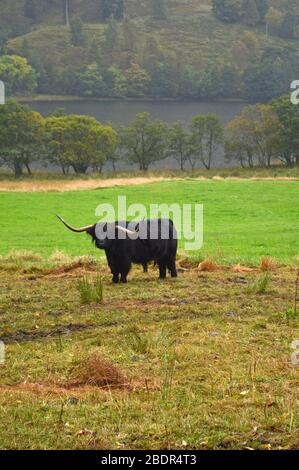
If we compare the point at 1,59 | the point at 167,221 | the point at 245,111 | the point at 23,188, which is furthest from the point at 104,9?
the point at 167,221

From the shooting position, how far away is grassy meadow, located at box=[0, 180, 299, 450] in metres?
6.87

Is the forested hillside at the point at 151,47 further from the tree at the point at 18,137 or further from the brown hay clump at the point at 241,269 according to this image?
the brown hay clump at the point at 241,269

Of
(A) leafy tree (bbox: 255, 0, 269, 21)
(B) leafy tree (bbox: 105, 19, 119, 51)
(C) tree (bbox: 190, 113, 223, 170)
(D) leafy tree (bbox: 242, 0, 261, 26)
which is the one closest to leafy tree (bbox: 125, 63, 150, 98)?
(B) leafy tree (bbox: 105, 19, 119, 51)

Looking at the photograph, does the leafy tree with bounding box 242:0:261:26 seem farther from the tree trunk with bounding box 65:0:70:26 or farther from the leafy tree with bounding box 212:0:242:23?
the tree trunk with bounding box 65:0:70:26

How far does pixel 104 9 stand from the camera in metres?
184

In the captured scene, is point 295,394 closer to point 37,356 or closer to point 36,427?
point 36,427

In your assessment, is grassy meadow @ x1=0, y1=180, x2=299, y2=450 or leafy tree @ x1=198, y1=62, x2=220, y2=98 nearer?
grassy meadow @ x1=0, y1=180, x2=299, y2=450

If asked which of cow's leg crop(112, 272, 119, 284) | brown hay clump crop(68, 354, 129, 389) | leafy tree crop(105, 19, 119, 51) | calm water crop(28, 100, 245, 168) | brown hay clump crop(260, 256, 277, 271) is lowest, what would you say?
calm water crop(28, 100, 245, 168)

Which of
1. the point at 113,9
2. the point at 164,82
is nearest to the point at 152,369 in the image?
the point at 164,82

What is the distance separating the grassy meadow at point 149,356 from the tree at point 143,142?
205 ft

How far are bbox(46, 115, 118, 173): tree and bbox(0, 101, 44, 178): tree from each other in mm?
1463

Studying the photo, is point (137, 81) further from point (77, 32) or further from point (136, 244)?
point (136, 244)

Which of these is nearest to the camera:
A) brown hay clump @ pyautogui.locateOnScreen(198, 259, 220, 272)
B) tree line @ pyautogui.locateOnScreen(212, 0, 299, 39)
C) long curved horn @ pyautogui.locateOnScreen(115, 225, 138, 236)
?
long curved horn @ pyautogui.locateOnScreen(115, 225, 138, 236)

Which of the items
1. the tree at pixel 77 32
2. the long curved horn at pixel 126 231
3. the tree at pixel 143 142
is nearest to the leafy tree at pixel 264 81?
the tree at pixel 77 32
